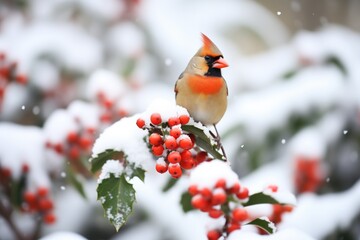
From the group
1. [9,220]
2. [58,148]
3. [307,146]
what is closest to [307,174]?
[307,146]

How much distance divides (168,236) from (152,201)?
0.08 m

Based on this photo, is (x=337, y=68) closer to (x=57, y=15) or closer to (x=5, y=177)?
(x=57, y=15)

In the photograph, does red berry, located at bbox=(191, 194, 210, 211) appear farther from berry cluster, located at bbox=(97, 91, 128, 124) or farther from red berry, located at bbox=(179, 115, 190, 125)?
berry cluster, located at bbox=(97, 91, 128, 124)

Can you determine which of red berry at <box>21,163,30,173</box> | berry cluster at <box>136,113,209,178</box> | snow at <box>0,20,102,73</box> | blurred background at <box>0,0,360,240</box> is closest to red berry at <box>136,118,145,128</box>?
berry cluster at <box>136,113,209,178</box>

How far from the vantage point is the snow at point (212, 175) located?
19.3 inches

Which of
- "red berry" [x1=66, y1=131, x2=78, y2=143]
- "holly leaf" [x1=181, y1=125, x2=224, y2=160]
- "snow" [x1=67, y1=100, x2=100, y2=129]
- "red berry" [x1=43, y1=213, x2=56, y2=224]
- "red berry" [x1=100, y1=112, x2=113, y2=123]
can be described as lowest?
"holly leaf" [x1=181, y1=125, x2=224, y2=160]

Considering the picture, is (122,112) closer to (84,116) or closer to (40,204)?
(84,116)

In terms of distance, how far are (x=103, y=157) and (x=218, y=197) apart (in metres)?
0.12

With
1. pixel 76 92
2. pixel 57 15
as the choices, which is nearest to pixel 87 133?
pixel 76 92

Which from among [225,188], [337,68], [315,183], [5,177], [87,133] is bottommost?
[225,188]

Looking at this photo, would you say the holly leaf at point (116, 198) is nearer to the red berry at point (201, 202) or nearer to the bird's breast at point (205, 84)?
the red berry at point (201, 202)

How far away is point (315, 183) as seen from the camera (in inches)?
52.0

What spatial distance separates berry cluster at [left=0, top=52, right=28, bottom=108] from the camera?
3.97 feet

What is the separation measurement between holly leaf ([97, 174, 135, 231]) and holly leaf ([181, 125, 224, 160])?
78 mm
